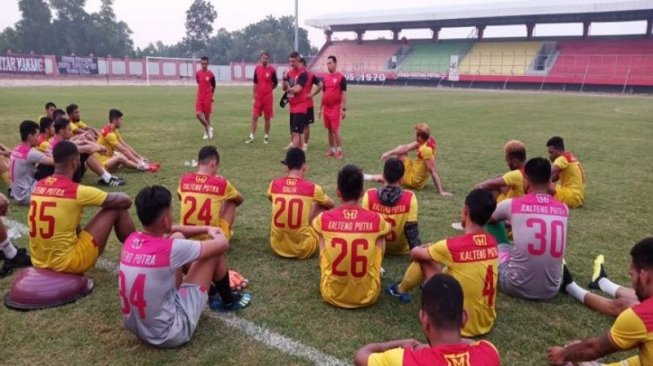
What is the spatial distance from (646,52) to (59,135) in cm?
5013

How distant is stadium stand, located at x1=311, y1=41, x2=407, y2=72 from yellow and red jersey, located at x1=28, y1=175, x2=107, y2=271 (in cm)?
5804

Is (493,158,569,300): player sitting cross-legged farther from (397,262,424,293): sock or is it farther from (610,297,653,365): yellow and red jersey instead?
(610,297,653,365): yellow and red jersey

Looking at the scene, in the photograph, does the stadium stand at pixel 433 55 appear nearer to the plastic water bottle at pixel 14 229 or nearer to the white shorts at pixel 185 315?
the plastic water bottle at pixel 14 229

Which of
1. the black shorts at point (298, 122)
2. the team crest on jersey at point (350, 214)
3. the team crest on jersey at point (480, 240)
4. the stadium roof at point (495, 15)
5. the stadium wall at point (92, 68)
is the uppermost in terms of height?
the stadium roof at point (495, 15)

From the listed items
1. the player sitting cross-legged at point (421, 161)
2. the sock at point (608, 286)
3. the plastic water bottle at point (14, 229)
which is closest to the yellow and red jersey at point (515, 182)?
the sock at point (608, 286)

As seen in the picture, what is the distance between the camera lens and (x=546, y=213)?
4.43 meters

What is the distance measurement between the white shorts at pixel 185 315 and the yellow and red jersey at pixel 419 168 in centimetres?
550

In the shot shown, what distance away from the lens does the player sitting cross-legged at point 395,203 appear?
506 centimetres

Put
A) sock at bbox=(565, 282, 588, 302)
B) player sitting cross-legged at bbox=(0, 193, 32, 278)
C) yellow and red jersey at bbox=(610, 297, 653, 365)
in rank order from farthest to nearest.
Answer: player sitting cross-legged at bbox=(0, 193, 32, 278) → sock at bbox=(565, 282, 588, 302) → yellow and red jersey at bbox=(610, 297, 653, 365)

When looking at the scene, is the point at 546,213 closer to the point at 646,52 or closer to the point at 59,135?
the point at 59,135

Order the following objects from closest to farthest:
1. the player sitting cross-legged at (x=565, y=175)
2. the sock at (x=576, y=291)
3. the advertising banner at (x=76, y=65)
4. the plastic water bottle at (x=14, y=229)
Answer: the sock at (x=576, y=291) < the plastic water bottle at (x=14, y=229) < the player sitting cross-legged at (x=565, y=175) < the advertising banner at (x=76, y=65)

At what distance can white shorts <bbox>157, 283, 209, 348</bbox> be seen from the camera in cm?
365

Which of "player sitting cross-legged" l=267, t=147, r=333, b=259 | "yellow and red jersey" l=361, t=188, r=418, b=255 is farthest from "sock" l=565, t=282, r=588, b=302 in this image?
"player sitting cross-legged" l=267, t=147, r=333, b=259

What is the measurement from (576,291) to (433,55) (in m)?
56.5
